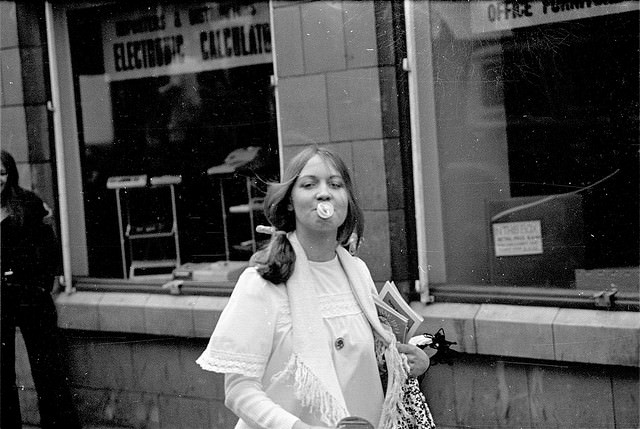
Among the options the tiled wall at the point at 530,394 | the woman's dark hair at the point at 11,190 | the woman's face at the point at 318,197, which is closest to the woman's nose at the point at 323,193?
the woman's face at the point at 318,197

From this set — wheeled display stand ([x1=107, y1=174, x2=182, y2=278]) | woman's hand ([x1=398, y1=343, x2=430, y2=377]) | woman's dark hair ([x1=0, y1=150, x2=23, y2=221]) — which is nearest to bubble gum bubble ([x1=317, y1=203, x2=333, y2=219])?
woman's hand ([x1=398, y1=343, x2=430, y2=377])

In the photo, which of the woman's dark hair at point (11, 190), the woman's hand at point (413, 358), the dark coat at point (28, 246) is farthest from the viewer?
the woman's dark hair at point (11, 190)

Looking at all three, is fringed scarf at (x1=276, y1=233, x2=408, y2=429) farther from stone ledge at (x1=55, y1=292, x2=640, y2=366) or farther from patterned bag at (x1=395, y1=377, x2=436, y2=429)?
stone ledge at (x1=55, y1=292, x2=640, y2=366)

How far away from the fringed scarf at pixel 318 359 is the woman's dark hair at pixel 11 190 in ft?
13.5

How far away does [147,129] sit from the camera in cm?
743

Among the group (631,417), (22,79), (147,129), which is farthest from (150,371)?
(631,417)

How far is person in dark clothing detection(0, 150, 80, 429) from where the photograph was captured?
22.5 feet

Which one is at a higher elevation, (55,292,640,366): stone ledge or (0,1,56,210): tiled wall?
(0,1,56,210): tiled wall

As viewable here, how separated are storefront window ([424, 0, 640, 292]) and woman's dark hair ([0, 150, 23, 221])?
10.1 ft

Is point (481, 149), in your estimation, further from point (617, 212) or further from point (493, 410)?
point (493, 410)

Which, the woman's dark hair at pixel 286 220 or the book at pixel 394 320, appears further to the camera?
the book at pixel 394 320

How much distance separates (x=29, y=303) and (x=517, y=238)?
3.47 m

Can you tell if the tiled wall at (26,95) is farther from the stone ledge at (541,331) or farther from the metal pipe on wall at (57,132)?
the stone ledge at (541,331)

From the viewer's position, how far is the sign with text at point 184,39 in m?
6.89
